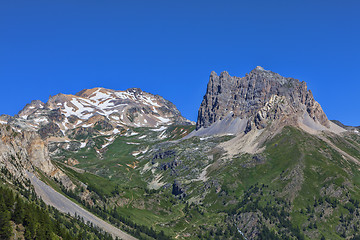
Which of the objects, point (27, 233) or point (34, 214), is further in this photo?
point (34, 214)

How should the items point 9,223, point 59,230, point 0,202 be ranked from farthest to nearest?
1. point 59,230
2. point 0,202
3. point 9,223

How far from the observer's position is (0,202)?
163750 millimetres

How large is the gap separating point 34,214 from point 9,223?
23973 millimetres

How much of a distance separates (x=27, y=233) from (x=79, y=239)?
3288cm

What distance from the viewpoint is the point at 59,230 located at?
17638cm

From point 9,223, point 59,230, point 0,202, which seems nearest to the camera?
point 9,223

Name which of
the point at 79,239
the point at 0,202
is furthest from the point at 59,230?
the point at 0,202

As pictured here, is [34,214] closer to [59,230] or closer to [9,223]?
[59,230]

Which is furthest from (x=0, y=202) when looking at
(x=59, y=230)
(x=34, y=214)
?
(x=59, y=230)

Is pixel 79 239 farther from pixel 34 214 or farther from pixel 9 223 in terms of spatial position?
pixel 9 223

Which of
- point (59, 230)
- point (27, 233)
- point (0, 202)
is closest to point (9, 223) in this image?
point (27, 233)

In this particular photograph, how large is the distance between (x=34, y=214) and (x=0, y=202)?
47.9ft

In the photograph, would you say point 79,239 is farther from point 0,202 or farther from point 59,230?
point 0,202

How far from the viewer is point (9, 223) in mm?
148625
